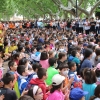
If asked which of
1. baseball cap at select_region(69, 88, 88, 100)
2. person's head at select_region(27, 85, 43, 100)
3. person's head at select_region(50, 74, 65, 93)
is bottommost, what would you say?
baseball cap at select_region(69, 88, 88, 100)

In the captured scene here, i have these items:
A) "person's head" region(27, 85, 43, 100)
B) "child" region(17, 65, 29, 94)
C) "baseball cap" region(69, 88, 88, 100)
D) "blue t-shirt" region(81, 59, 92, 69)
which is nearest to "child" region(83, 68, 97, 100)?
"baseball cap" region(69, 88, 88, 100)

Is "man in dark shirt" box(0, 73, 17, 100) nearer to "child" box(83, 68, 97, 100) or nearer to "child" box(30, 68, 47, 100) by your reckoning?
"child" box(30, 68, 47, 100)

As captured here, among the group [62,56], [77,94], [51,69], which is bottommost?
[77,94]

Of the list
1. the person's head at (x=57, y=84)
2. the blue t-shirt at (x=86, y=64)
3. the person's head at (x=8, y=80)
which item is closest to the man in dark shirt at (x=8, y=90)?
the person's head at (x=8, y=80)

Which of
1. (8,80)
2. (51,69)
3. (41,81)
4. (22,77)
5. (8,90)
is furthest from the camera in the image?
(51,69)

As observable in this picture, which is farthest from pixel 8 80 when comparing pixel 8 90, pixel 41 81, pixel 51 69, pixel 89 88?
pixel 51 69

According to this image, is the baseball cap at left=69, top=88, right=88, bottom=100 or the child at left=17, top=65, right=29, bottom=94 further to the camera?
the child at left=17, top=65, right=29, bottom=94

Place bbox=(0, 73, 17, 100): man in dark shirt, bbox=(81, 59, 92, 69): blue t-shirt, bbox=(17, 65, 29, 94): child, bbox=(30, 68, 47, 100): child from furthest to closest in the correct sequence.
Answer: bbox=(81, 59, 92, 69): blue t-shirt, bbox=(17, 65, 29, 94): child, bbox=(30, 68, 47, 100): child, bbox=(0, 73, 17, 100): man in dark shirt

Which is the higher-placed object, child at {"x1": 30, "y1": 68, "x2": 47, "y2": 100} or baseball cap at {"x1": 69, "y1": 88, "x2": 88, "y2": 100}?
child at {"x1": 30, "y1": 68, "x2": 47, "y2": 100}

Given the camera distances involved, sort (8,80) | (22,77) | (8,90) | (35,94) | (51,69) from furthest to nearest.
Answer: (51,69)
(22,77)
(8,80)
(8,90)
(35,94)

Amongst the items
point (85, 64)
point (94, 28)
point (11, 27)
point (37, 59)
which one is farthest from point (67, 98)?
point (11, 27)

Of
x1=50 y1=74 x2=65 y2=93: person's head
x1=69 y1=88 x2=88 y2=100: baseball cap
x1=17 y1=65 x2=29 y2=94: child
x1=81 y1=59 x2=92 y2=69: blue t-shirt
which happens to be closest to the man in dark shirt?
x1=17 y1=65 x2=29 y2=94: child

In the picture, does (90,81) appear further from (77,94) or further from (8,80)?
(8,80)

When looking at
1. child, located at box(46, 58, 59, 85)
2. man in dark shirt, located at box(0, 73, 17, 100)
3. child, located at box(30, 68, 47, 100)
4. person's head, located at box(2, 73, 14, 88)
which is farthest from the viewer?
child, located at box(46, 58, 59, 85)
